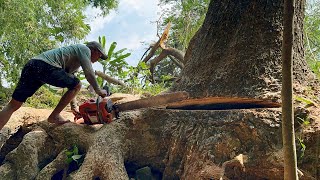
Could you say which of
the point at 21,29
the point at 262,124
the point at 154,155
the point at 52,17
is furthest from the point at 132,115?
the point at 52,17

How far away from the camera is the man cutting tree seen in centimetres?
345

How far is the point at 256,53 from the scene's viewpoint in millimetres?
3133

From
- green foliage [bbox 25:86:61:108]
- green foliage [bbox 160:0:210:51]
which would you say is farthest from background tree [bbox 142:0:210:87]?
green foliage [bbox 25:86:61:108]

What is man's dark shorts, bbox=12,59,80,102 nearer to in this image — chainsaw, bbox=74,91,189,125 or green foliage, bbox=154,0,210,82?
chainsaw, bbox=74,91,189,125

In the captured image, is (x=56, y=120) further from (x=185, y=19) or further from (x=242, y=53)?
(x=185, y=19)

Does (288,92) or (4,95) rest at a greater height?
(4,95)

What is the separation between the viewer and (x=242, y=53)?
10.4 feet

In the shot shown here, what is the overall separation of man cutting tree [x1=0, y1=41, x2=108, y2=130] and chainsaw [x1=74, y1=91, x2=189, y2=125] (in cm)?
12

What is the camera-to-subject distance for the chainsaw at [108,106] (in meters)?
3.36

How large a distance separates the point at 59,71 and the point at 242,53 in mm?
1811

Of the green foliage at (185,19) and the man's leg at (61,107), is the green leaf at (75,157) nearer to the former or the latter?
the man's leg at (61,107)

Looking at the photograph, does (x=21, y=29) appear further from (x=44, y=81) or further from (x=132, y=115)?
(x=132, y=115)

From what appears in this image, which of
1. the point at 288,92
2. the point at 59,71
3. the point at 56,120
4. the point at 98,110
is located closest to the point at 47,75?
the point at 59,71

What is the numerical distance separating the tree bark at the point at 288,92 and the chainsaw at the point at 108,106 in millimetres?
1392
